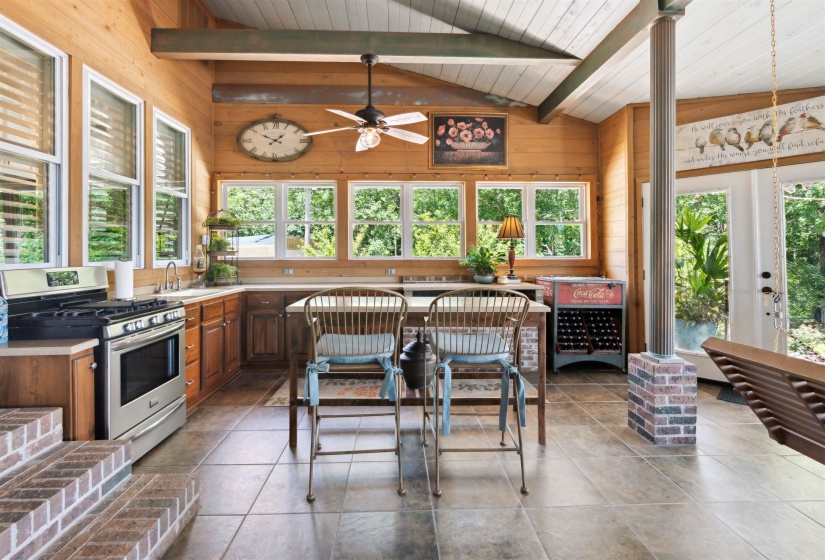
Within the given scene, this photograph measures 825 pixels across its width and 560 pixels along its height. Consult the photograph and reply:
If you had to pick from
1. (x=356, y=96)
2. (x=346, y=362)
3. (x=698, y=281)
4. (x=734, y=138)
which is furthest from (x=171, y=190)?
(x=734, y=138)

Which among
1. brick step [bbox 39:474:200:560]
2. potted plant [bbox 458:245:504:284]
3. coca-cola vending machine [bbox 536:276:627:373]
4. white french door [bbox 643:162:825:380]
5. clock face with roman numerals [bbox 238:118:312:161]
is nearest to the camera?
brick step [bbox 39:474:200:560]

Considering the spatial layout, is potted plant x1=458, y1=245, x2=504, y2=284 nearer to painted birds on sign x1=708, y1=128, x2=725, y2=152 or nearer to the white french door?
the white french door

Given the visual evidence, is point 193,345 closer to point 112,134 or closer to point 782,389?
point 112,134

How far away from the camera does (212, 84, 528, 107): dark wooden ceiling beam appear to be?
5.27m

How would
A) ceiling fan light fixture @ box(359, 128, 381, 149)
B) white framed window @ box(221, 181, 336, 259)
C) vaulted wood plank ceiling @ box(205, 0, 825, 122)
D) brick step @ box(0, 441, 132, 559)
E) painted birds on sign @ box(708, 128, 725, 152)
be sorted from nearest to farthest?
brick step @ box(0, 441, 132, 559), vaulted wood plank ceiling @ box(205, 0, 825, 122), ceiling fan light fixture @ box(359, 128, 381, 149), painted birds on sign @ box(708, 128, 725, 152), white framed window @ box(221, 181, 336, 259)

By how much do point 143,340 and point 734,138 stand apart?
17.1 feet

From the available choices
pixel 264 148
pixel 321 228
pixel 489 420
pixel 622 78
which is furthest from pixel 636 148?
pixel 264 148

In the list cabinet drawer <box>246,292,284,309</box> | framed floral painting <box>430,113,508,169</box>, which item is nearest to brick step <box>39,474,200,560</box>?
cabinet drawer <box>246,292,284,309</box>

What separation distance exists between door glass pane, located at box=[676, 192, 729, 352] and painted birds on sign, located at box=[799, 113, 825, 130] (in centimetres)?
78

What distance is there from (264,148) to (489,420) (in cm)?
411

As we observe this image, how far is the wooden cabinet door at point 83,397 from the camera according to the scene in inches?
85.0

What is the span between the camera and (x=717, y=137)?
13.8 ft

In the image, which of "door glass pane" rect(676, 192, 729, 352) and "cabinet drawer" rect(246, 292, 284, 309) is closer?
"door glass pane" rect(676, 192, 729, 352)

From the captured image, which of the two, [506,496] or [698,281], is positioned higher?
[698,281]
